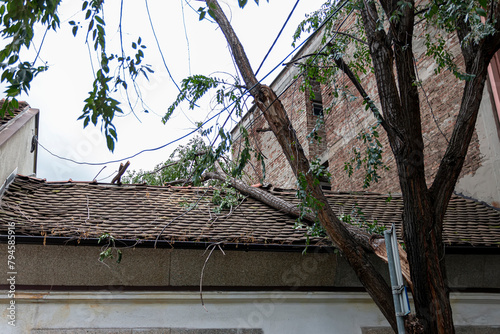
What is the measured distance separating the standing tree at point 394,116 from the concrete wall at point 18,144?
3.31 meters

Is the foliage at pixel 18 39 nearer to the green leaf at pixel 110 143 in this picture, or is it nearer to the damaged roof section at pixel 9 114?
the green leaf at pixel 110 143

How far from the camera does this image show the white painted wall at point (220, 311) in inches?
232

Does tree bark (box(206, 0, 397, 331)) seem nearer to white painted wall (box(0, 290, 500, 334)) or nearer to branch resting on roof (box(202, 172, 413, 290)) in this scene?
branch resting on roof (box(202, 172, 413, 290))

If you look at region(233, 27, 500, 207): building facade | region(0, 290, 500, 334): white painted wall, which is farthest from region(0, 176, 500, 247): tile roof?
region(0, 290, 500, 334): white painted wall

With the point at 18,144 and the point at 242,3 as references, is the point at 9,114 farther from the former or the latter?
the point at 242,3

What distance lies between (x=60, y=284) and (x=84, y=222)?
32.3 inches

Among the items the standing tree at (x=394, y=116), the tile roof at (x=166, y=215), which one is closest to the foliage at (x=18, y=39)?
the standing tree at (x=394, y=116)

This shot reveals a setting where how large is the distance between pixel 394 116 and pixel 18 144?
6304 millimetres

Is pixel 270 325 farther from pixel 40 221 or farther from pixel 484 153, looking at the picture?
pixel 484 153

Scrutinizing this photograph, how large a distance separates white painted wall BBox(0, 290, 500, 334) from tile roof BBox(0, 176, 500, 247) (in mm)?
773

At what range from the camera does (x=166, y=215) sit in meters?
6.99

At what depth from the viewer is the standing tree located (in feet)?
14.1

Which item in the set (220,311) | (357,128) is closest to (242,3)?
(220,311)

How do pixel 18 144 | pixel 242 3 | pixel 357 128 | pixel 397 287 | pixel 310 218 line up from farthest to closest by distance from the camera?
pixel 357 128
pixel 18 144
pixel 310 218
pixel 242 3
pixel 397 287
